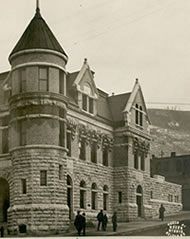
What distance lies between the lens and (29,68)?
11602 mm

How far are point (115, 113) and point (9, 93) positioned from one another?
1.77 meters

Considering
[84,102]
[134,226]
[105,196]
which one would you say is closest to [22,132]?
[84,102]

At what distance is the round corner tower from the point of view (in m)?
10.9

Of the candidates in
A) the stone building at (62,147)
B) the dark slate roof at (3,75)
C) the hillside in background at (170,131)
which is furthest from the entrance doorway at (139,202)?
the dark slate roof at (3,75)

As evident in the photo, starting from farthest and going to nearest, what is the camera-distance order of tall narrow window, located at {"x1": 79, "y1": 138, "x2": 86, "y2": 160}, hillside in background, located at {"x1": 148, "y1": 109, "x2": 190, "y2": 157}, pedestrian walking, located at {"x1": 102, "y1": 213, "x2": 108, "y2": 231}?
tall narrow window, located at {"x1": 79, "y1": 138, "x2": 86, "y2": 160} → pedestrian walking, located at {"x1": 102, "y1": 213, "x2": 108, "y2": 231} → hillside in background, located at {"x1": 148, "y1": 109, "x2": 190, "y2": 157}

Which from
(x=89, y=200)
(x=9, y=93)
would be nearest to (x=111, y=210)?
(x=89, y=200)

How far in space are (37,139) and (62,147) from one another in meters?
0.45

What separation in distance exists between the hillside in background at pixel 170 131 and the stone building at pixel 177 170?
12 cm

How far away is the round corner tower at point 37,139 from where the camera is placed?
10.9 metres

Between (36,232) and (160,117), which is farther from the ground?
(160,117)

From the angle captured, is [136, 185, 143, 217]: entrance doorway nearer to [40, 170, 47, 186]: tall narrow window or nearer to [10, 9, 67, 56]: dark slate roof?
[40, 170, 47, 186]: tall narrow window

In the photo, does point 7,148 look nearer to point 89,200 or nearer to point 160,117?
point 89,200

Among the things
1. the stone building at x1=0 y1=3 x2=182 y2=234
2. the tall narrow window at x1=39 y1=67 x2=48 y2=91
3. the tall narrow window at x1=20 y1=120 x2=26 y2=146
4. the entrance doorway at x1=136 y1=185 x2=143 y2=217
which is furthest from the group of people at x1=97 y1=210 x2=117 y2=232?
the tall narrow window at x1=39 y1=67 x2=48 y2=91

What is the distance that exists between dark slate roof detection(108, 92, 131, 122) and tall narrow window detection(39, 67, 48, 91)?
116cm
